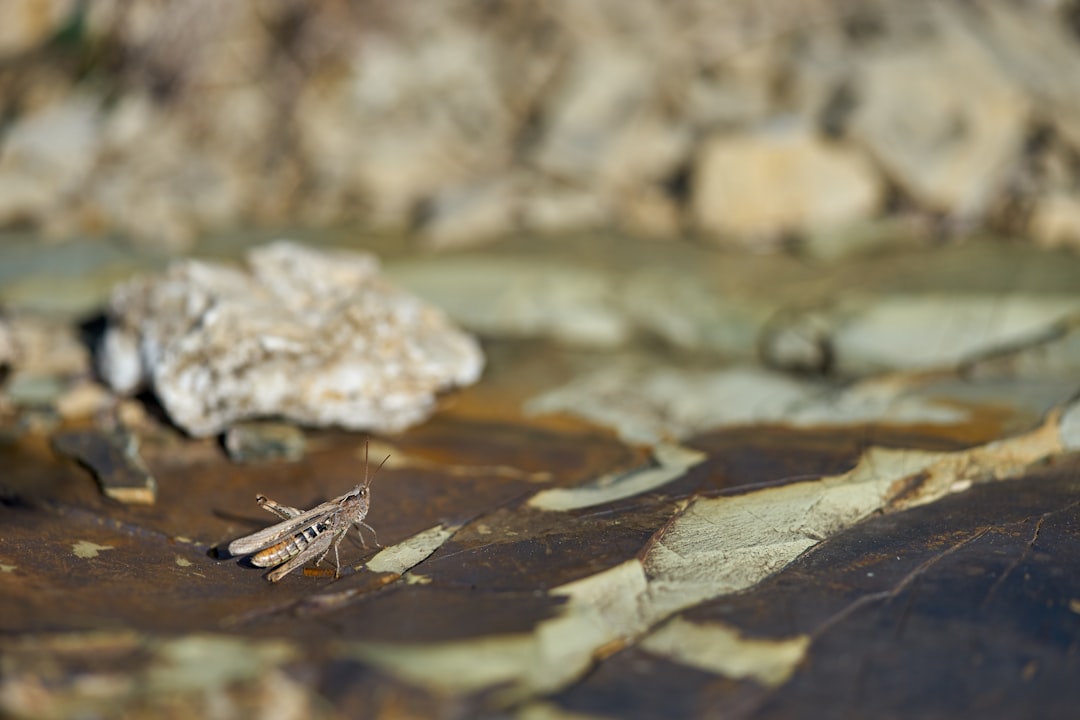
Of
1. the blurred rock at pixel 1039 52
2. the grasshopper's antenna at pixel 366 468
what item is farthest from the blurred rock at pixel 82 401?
the blurred rock at pixel 1039 52

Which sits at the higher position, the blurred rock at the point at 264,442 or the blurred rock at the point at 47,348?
the blurred rock at the point at 47,348

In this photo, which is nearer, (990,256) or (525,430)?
(525,430)

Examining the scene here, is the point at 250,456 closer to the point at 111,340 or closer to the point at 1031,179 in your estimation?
the point at 111,340

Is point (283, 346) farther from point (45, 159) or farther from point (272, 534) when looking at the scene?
point (45, 159)

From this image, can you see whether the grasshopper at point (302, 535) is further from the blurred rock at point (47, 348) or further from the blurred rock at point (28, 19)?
the blurred rock at point (28, 19)

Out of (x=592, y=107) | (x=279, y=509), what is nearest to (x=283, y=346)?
(x=279, y=509)

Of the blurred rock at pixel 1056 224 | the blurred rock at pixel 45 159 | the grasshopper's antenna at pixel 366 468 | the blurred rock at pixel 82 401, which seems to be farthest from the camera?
the blurred rock at pixel 45 159

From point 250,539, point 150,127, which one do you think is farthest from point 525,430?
point 150,127
